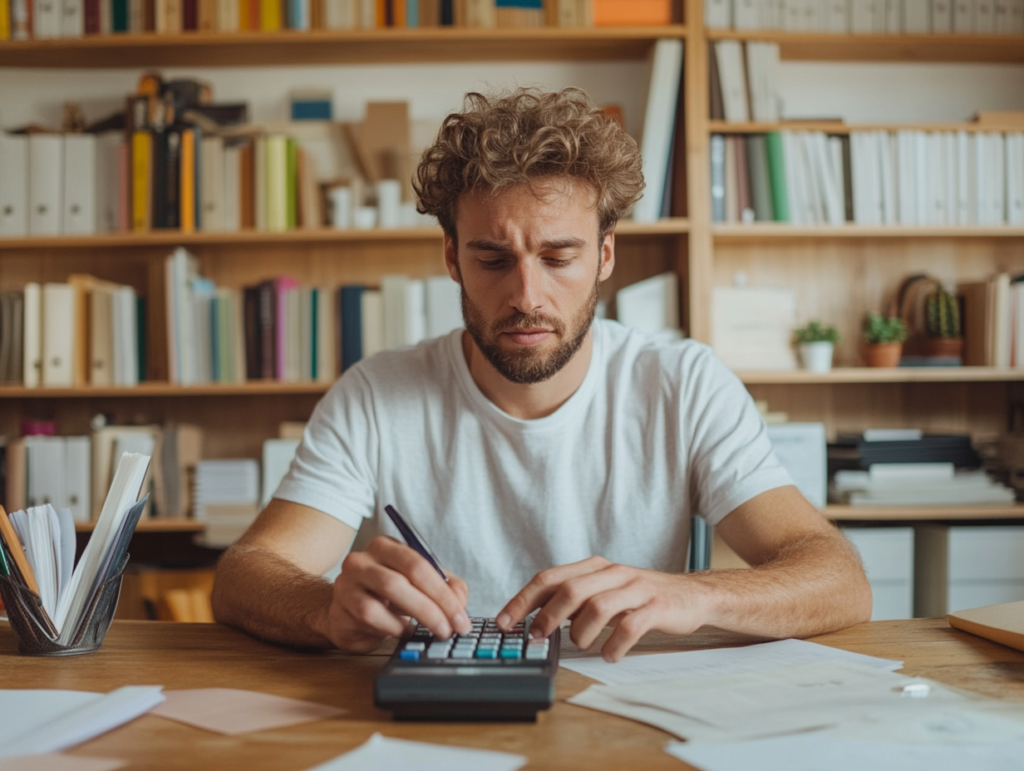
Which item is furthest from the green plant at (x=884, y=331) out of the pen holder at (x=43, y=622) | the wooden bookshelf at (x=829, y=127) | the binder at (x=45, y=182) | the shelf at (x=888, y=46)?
the binder at (x=45, y=182)

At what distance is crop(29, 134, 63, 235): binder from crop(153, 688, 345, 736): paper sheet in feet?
6.98

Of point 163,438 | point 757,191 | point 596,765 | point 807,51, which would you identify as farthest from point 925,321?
point 596,765

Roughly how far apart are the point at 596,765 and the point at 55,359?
2.29 metres

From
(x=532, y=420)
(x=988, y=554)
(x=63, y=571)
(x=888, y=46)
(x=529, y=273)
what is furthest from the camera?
(x=888, y=46)

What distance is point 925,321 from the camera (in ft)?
8.50

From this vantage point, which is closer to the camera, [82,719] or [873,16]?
[82,719]

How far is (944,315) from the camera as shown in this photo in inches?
98.9

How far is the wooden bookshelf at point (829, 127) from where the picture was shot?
2424 mm

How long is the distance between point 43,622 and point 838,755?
70cm

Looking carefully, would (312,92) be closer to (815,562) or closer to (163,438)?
(163,438)

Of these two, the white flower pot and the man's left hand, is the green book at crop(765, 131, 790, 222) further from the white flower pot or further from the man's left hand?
the man's left hand

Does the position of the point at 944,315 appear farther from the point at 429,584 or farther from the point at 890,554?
the point at 429,584

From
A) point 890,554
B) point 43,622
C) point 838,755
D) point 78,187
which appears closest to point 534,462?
point 43,622

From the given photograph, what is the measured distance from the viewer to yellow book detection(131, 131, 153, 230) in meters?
2.45
